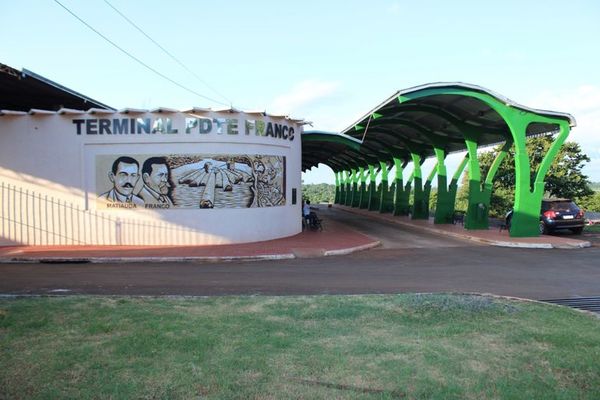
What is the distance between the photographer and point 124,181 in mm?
16625

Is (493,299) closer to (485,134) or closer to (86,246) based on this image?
(86,246)

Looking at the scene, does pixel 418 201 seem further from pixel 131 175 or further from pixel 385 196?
pixel 131 175

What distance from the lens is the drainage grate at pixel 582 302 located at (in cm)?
785

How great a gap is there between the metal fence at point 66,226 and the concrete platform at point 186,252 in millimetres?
509

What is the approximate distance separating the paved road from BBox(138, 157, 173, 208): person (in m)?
3.98

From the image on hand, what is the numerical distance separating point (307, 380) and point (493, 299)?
4648 mm

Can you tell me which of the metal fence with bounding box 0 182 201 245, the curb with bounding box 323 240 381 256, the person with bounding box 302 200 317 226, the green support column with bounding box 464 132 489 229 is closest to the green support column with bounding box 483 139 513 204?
the green support column with bounding box 464 132 489 229

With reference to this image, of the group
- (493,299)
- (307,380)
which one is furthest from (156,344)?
(493,299)

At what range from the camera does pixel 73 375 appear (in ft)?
14.8

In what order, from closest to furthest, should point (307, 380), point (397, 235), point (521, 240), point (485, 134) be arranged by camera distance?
point (307, 380)
point (521, 240)
point (397, 235)
point (485, 134)

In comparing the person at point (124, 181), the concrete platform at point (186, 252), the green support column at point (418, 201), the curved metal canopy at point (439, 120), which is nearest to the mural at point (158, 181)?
the person at point (124, 181)

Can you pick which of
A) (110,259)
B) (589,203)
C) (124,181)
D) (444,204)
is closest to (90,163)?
(124,181)

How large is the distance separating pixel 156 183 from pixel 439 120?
580 inches

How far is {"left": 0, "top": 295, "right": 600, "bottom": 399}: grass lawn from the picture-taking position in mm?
4266
